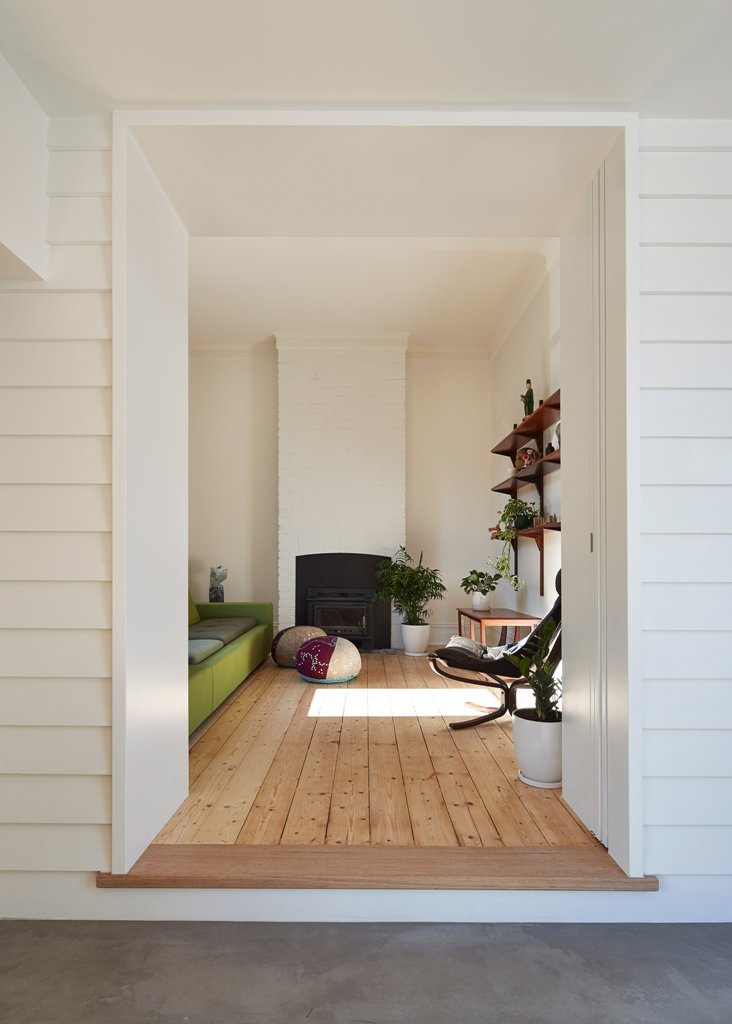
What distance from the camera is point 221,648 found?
4688 millimetres

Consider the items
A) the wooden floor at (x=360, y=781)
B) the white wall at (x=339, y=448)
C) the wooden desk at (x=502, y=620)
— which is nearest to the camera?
the wooden floor at (x=360, y=781)

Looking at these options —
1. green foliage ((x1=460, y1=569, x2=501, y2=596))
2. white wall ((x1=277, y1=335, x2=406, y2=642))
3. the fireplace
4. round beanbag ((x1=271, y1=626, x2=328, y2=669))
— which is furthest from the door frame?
white wall ((x1=277, y1=335, x2=406, y2=642))

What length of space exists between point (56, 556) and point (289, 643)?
12.6 ft

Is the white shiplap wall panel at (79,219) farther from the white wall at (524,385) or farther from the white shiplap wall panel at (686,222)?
the white wall at (524,385)

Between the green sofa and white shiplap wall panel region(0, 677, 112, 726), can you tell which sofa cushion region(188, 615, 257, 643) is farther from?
white shiplap wall panel region(0, 677, 112, 726)

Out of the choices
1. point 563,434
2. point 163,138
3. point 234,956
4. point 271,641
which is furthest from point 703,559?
point 271,641

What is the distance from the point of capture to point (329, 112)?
7.12 ft

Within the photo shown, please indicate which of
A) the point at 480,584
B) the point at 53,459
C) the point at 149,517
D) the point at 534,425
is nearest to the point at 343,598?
the point at 480,584

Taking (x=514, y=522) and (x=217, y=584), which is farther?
(x=217, y=584)

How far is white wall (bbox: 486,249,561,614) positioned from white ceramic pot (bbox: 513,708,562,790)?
6.21 ft

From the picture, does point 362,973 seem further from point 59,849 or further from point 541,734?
point 541,734

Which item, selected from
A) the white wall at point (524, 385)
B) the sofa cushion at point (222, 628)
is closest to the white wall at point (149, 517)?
the sofa cushion at point (222, 628)

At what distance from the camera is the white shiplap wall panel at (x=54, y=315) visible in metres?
2.21

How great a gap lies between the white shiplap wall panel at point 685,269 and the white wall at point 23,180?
1.75 metres
